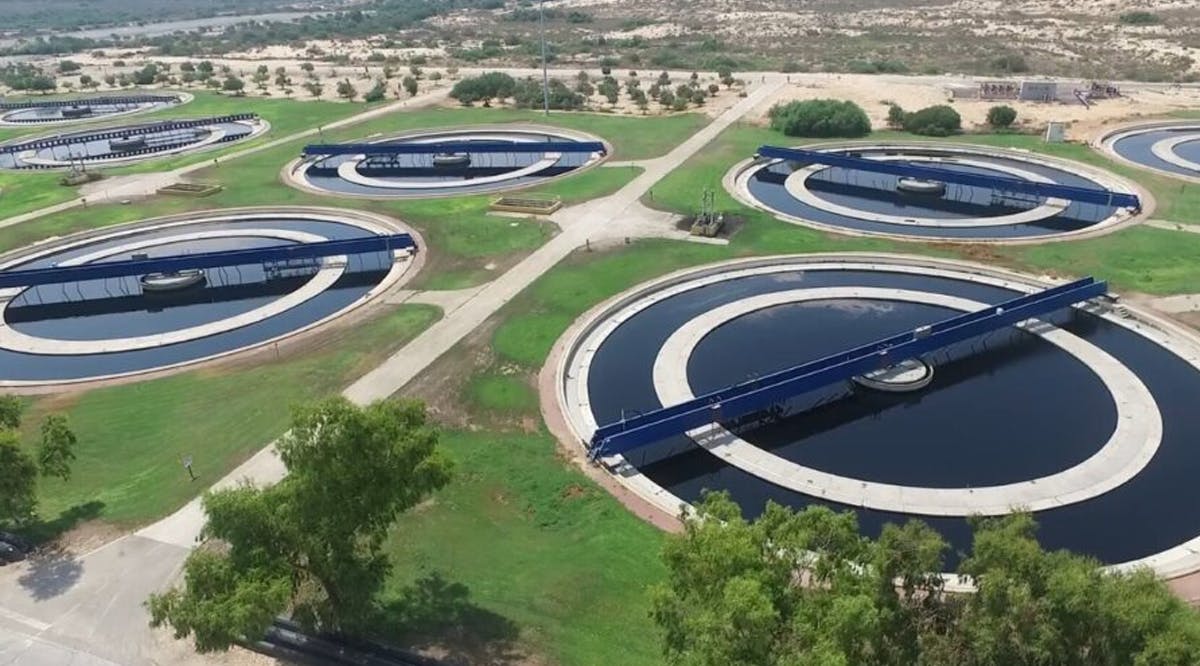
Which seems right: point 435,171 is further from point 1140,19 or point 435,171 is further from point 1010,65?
point 1140,19

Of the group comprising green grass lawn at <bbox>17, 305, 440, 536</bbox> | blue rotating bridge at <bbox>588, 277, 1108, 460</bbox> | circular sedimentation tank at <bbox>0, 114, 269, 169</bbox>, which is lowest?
green grass lawn at <bbox>17, 305, 440, 536</bbox>

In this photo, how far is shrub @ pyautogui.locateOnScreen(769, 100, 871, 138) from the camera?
94.1 meters

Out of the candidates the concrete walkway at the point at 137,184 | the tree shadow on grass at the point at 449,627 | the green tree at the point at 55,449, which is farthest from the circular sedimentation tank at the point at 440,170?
the tree shadow on grass at the point at 449,627

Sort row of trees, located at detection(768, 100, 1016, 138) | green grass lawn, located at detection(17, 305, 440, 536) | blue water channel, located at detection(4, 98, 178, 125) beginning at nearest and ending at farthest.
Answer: green grass lawn, located at detection(17, 305, 440, 536)
row of trees, located at detection(768, 100, 1016, 138)
blue water channel, located at detection(4, 98, 178, 125)

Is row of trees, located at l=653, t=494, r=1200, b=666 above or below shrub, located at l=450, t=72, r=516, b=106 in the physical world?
below

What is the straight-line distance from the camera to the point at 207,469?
1544 inches

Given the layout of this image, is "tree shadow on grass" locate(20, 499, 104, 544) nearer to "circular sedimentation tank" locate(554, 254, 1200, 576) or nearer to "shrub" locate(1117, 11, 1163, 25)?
"circular sedimentation tank" locate(554, 254, 1200, 576)

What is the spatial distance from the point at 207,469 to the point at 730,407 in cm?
2679

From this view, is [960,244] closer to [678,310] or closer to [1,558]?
[678,310]

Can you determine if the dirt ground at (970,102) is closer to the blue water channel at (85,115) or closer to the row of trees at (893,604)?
the row of trees at (893,604)

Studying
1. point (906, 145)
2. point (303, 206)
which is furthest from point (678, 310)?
point (906, 145)

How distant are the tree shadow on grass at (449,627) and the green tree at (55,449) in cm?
1795

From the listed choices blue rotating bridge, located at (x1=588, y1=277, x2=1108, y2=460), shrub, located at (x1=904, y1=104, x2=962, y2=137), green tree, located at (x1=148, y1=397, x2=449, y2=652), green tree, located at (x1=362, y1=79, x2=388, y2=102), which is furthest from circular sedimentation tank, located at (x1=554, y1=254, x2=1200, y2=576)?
green tree, located at (x1=362, y1=79, x2=388, y2=102)

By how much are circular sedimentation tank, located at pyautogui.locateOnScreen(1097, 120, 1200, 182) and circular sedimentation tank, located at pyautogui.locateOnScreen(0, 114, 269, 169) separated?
360 feet
